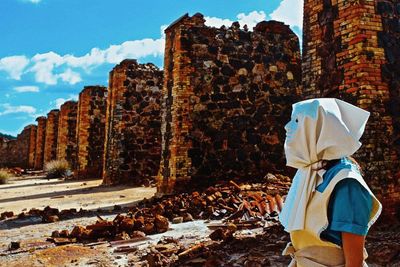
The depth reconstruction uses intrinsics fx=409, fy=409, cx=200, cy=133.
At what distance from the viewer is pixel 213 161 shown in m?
10.0

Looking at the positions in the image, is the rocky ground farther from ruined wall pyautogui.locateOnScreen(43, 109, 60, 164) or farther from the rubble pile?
ruined wall pyautogui.locateOnScreen(43, 109, 60, 164)

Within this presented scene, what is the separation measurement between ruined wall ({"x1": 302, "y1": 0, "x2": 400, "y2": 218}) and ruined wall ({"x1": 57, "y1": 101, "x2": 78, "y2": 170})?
21798 mm

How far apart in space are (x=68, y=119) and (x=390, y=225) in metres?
23.8

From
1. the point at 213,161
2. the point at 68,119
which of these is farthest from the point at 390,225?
the point at 68,119

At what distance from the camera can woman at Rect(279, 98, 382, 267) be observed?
181 cm

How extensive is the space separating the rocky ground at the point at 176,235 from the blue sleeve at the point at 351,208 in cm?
256

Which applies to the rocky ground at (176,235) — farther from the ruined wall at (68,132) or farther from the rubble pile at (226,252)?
the ruined wall at (68,132)

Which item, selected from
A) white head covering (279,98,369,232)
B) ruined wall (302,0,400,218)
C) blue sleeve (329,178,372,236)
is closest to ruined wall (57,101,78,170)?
ruined wall (302,0,400,218)

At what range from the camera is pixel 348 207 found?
5.93 feet

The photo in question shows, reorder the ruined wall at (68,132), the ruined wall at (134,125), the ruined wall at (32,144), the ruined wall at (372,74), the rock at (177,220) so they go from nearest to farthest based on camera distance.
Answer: the ruined wall at (372,74) < the rock at (177,220) < the ruined wall at (134,125) < the ruined wall at (68,132) < the ruined wall at (32,144)

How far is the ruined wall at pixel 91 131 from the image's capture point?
2000cm

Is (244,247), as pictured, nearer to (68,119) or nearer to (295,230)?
(295,230)

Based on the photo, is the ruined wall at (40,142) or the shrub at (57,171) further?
the ruined wall at (40,142)

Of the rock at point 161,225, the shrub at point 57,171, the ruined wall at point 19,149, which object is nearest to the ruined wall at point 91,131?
the shrub at point 57,171
